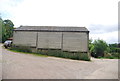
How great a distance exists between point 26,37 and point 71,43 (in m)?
8.88

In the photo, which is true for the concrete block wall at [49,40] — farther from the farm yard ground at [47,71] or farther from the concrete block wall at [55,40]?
the farm yard ground at [47,71]

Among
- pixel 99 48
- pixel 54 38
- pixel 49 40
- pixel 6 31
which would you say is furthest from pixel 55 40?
pixel 6 31

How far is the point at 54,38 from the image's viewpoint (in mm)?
20141

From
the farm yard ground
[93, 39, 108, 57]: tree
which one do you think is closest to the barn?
the farm yard ground

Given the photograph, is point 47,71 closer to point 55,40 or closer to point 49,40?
point 55,40

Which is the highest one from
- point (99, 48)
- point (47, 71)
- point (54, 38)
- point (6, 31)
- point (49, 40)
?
point (6, 31)

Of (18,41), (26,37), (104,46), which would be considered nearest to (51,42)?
(26,37)

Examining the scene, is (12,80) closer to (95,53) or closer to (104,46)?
(95,53)

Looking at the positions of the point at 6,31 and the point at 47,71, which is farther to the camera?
the point at 6,31

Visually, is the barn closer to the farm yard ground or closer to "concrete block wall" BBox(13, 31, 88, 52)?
"concrete block wall" BBox(13, 31, 88, 52)

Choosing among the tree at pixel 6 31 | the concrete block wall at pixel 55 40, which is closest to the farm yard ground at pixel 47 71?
the concrete block wall at pixel 55 40

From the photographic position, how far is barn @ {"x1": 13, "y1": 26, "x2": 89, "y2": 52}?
19297 mm

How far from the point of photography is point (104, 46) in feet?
96.9

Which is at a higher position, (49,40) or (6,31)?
(6,31)
